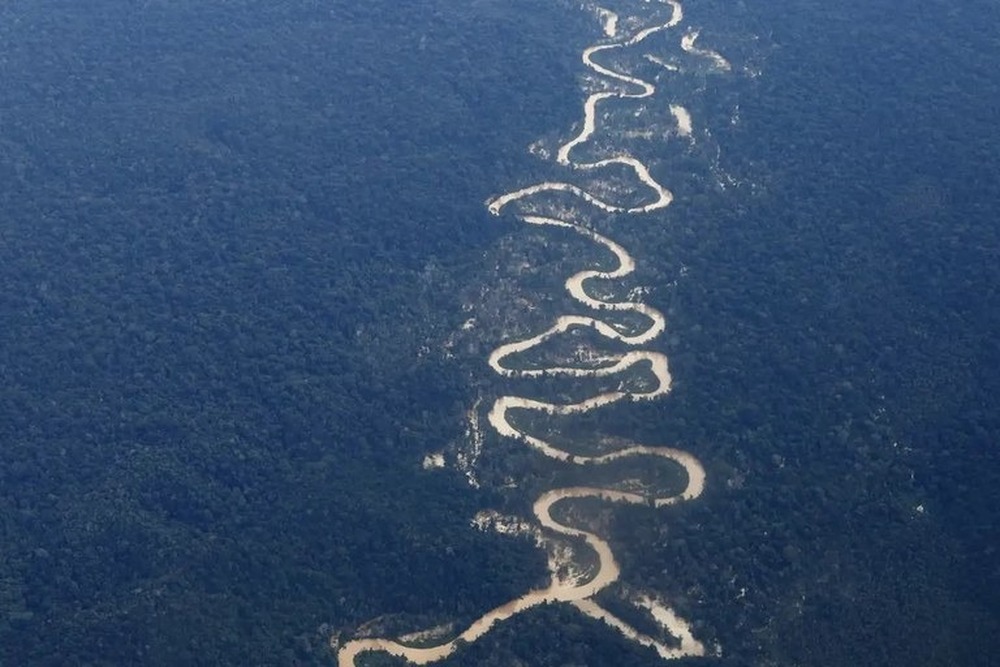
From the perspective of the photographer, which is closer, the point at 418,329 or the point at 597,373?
the point at 597,373

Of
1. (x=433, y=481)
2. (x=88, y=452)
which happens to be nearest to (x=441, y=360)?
(x=433, y=481)

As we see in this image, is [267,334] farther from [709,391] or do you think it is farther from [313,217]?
[709,391]

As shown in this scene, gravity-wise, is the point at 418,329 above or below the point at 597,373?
below

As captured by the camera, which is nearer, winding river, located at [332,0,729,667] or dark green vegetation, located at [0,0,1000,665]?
winding river, located at [332,0,729,667]

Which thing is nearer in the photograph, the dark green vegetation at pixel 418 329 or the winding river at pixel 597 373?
the winding river at pixel 597 373
